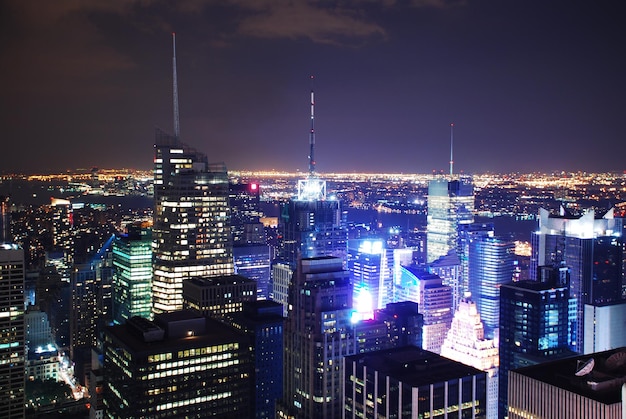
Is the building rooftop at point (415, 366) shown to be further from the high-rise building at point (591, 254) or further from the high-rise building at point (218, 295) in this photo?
the high-rise building at point (591, 254)

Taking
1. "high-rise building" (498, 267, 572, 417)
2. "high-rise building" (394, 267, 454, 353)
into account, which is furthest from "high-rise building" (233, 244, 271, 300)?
"high-rise building" (498, 267, 572, 417)

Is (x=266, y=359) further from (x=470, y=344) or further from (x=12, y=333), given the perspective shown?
(x=470, y=344)

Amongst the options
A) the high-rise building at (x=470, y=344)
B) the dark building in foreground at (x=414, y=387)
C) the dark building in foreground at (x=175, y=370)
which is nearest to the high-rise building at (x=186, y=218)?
the high-rise building at (x=470, y=344)

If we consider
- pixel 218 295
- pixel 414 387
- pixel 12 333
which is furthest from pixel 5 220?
pixel 414 387

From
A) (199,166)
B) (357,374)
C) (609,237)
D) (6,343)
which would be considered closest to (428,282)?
(609,237)

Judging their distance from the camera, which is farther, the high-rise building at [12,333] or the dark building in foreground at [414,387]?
the high-rise building at [12,333]

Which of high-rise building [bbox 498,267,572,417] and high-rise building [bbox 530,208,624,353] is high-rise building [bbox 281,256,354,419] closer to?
high-rise building [bbox 498,267,572,417]
